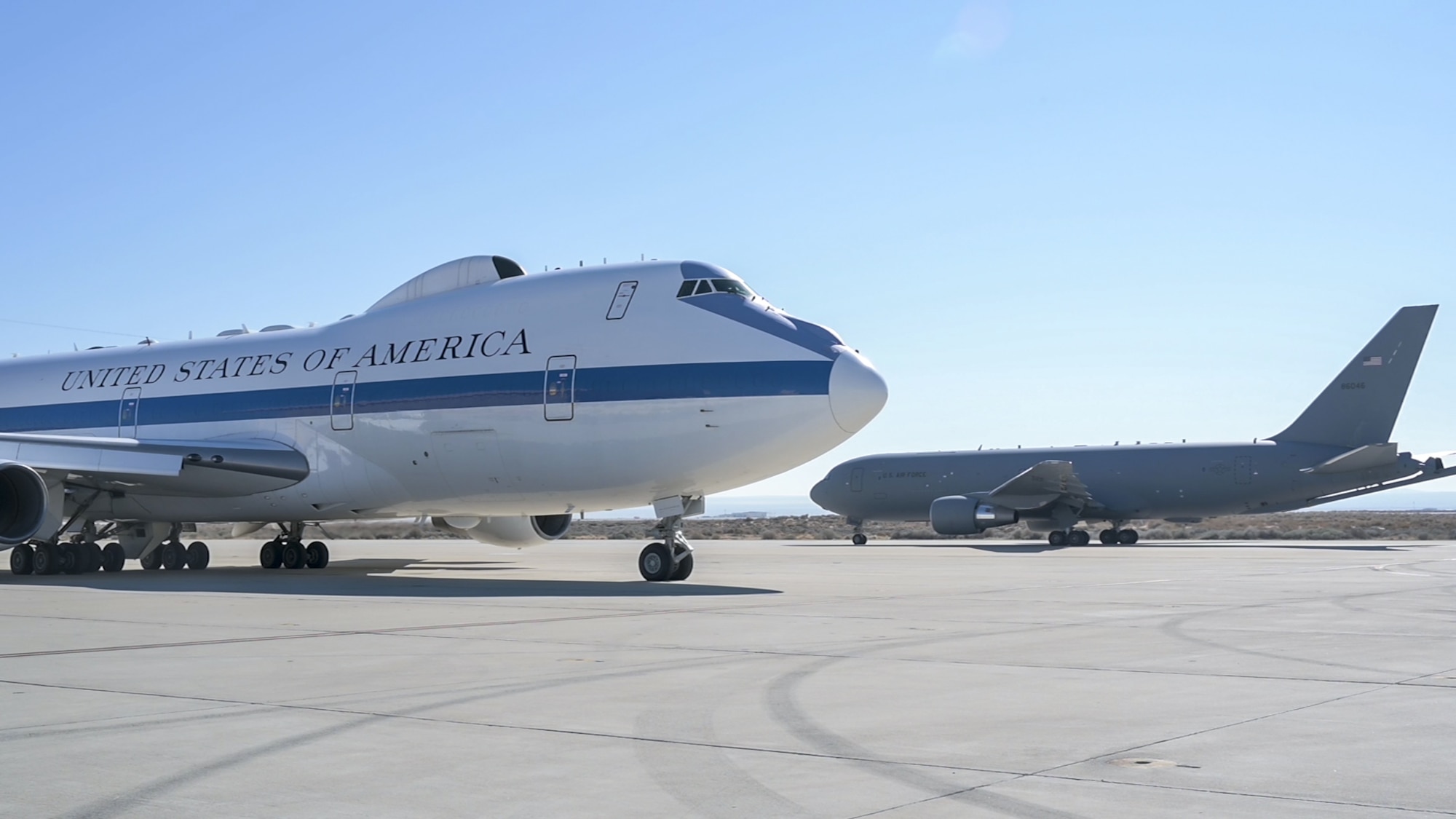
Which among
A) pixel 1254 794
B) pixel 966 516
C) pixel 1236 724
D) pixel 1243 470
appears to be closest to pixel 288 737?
pixel 1254 794

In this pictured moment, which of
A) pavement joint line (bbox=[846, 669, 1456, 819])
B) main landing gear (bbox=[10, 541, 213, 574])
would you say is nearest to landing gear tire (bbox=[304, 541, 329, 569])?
main landing gear (bbox=[10, 541, 213, 574])

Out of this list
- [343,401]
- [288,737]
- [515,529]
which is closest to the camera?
[288,737]

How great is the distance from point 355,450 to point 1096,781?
16549 millimetres

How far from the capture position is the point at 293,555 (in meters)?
23.7

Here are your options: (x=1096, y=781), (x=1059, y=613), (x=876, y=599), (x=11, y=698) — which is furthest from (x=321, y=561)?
(x=1096, y=781)

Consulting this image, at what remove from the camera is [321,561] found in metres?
23.9

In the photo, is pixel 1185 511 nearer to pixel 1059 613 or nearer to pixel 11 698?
pixel 1059 613

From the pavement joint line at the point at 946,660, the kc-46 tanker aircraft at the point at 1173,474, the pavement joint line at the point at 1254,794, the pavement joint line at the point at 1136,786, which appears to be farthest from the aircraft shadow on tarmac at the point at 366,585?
the kc-46 tanker aircraft at the point at 1173,474

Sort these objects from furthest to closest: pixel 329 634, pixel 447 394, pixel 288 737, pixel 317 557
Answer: pixel 317 557
pixel 447 394
pixel 329 634
pixel 288 737

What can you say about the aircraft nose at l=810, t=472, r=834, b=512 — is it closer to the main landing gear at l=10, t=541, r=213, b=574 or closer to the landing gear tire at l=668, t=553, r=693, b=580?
the main landing gear at l=10, t=541, r=213, b=574

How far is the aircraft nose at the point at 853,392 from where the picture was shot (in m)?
16.0

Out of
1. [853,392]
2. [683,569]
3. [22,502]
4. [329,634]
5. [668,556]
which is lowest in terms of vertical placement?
[329,634]

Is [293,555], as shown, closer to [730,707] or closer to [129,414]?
[129,414]

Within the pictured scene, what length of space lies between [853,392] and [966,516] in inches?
1061
